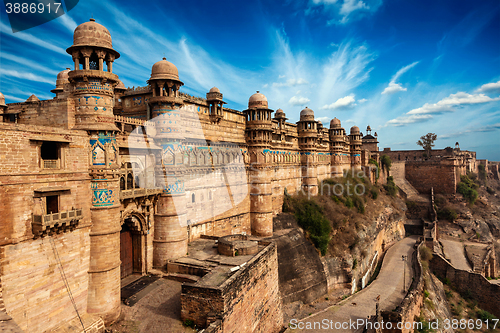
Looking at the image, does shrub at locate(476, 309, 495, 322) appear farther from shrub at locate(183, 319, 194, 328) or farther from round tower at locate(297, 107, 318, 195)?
shrub at locate(183, 319, 194, 328)

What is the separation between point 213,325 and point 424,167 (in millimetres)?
67100

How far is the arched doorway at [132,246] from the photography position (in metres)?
16.5

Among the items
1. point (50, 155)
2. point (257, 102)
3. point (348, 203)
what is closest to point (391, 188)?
point (348, 203)

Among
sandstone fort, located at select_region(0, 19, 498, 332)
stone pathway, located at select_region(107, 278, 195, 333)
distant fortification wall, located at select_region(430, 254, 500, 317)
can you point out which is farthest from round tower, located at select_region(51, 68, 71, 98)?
distant fortification wall, located at select_region(430, 254, 500, 317)

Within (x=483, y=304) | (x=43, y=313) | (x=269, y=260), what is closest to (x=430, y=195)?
(x=483, y=304)

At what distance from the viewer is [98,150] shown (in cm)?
1278

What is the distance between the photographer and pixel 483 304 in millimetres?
33938

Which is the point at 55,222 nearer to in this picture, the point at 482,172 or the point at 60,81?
the point at 60,81

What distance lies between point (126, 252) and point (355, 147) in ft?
163

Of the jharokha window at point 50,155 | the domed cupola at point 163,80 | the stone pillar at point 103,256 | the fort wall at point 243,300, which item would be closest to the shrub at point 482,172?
the fort wall at point 243,300

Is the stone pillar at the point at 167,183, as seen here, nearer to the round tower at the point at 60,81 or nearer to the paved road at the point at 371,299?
the round tower at the point at 60,81

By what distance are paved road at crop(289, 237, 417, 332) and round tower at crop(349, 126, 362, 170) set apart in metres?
22.3

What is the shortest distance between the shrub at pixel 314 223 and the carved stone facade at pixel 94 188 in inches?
425

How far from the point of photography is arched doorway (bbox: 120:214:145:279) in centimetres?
1647
